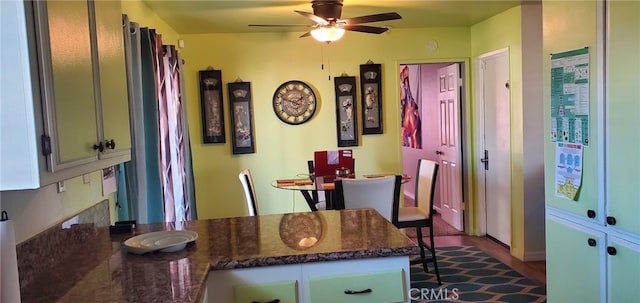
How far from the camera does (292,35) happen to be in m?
5.24

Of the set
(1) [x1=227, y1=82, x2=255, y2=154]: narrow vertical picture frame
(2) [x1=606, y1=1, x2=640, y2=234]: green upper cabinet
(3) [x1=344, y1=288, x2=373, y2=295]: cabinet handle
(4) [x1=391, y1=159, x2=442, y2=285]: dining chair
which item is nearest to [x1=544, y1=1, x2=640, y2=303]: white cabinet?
(2) [x1=606, y1=1, x2=640, y2=234]: green upper cabinet

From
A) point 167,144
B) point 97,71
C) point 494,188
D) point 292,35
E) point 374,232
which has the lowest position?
point 494,188

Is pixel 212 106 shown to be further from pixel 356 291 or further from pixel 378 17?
pixel 356 291

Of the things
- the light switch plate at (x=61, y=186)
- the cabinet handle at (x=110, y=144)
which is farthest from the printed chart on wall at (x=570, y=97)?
the light switch plate at (x=61, y=186)

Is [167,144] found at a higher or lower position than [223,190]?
higher

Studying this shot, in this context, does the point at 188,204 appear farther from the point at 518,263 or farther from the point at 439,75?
the point at 439,75

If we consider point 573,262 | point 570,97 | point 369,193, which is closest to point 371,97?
point 369,193

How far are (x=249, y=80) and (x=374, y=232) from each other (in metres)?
3.47

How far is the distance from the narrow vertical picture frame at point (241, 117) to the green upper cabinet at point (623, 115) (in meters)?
3.60

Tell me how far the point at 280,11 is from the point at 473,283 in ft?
9.04

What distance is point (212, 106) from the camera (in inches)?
205

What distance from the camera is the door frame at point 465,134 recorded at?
17.7ft

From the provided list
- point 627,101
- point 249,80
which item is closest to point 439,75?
point 249,80

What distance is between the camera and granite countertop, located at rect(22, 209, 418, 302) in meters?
1.53
